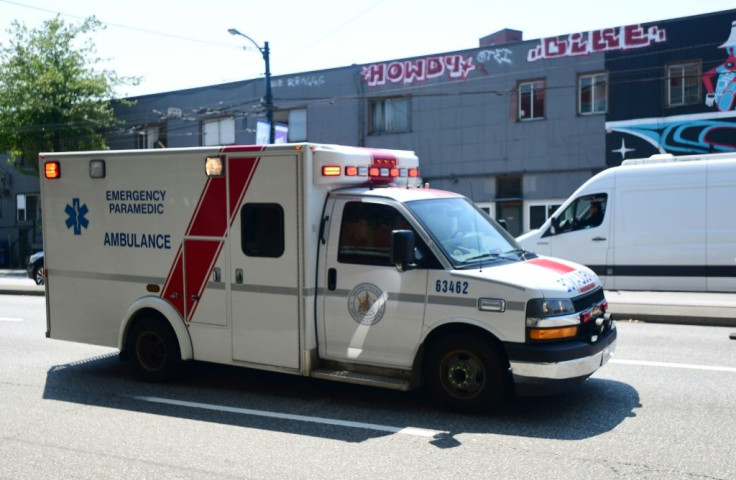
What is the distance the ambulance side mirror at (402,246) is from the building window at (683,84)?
19882 mm

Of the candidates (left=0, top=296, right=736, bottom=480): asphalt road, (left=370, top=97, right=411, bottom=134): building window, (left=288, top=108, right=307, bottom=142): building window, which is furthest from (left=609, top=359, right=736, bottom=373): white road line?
(left=288, top=108, right=307, bottom=142): building window

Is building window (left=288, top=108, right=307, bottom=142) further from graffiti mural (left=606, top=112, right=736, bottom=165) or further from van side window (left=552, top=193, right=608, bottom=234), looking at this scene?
van side window (left=552, top=193, right=608, bottom=234)

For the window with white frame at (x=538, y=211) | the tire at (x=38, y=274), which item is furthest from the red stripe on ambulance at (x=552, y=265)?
the window with white frame at (x=538, y=211)

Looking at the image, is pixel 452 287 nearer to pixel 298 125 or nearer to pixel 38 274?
pixel 38 274

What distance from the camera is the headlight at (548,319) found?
624 centimetres

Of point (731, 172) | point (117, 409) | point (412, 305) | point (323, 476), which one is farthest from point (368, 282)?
point (731, 172)

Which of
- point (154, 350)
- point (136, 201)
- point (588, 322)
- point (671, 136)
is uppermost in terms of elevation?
point (671, 136)

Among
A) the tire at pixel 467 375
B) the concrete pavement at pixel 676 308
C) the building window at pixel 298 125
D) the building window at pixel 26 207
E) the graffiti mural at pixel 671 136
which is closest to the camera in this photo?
the tire at pixel 467 375

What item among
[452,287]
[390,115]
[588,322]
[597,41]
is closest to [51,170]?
[452,287]

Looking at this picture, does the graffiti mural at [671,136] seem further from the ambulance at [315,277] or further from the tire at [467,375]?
the tire at [467,375]

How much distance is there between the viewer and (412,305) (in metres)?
6.73

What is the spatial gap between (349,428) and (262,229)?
2.14 meters

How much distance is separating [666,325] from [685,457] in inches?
257

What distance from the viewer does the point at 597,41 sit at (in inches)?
969
